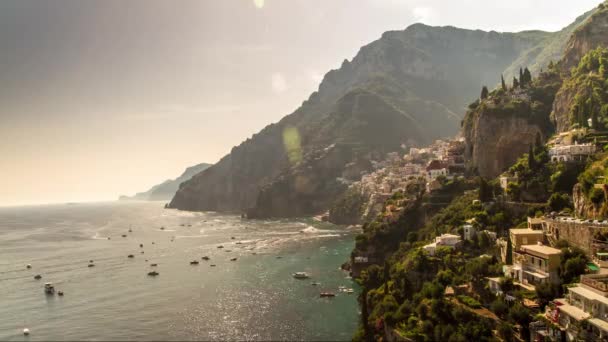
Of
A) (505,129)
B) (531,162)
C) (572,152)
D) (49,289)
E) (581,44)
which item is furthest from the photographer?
(581,44)

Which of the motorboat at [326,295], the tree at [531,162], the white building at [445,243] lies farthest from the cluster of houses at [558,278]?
the motorboat at [326,295]

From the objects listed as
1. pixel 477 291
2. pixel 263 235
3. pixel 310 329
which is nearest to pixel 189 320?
pixel 310 329

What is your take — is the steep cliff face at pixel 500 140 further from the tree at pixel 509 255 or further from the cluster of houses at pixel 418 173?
the tree at pixel 509 255

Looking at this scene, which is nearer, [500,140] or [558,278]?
[558,278]

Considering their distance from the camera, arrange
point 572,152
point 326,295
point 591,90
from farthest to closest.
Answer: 1. point 591,90
2. point 326,295
3. point 572,152

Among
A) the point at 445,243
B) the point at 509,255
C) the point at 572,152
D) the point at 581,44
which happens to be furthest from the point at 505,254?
the point at 581,44

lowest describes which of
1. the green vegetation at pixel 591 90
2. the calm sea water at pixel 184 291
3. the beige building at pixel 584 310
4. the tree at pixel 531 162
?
the calm sea water at pixel 184 291

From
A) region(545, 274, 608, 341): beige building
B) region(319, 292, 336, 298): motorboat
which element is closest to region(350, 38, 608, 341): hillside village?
region(545, 274, 608, 341): beige building

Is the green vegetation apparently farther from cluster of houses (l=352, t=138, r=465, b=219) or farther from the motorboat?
the motorboat

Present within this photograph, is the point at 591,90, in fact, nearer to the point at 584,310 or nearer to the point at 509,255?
the point at 509,255

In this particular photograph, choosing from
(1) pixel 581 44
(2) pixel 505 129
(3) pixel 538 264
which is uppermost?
(1) pixel 581 44
